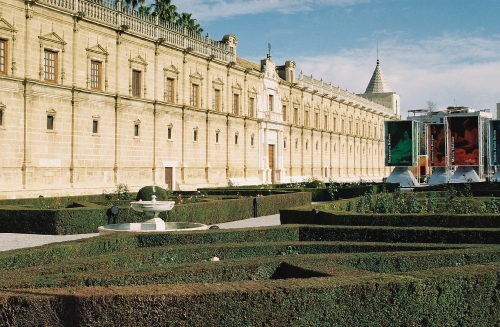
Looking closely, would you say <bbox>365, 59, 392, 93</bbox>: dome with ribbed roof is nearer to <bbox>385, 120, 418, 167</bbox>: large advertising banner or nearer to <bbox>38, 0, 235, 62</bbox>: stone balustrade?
<bbox>385, 120, 418, 167</bbox>: large advertising banner

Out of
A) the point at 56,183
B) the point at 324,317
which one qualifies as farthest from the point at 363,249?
the point at 56,183

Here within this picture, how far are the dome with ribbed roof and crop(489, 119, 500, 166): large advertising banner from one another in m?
43.6

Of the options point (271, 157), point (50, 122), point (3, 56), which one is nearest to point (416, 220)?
point (50, 122)

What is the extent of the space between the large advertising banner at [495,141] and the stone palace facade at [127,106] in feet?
53.6

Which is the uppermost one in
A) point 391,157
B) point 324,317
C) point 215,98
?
point 215,98

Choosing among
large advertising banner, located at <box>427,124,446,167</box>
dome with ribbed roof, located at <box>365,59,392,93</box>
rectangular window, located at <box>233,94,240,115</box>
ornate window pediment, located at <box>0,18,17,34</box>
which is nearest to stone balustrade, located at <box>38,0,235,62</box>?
ornate window pediment, located at <box>0,18,17,34</box>

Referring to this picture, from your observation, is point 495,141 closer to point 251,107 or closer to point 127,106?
point 251,107

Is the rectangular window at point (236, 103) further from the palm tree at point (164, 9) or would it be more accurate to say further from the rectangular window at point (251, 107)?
the palm tree at point (164, 9)

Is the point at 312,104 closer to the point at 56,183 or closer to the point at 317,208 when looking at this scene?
the point at 56,183

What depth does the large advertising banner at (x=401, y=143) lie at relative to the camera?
144 feet

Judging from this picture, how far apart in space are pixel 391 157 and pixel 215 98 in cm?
1509

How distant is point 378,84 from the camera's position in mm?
90812

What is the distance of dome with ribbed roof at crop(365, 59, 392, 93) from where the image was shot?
90188 mm

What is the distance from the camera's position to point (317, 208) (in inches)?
618
